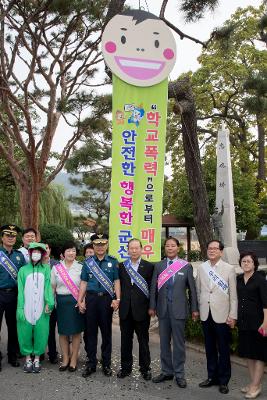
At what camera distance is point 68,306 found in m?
4.86

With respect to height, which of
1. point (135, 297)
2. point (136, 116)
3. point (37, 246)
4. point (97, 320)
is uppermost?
point (136, 116)

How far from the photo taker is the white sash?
429 centimetres

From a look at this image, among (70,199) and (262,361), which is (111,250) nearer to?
(262,361)

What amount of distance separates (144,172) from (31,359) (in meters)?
2.98

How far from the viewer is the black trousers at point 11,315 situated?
16.4 feet

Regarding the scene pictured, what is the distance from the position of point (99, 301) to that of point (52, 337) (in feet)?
3.40

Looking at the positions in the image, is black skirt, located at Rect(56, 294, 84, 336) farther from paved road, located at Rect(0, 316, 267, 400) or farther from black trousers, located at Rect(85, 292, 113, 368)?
paved road, located at Rect(0, 316, 267, 400)

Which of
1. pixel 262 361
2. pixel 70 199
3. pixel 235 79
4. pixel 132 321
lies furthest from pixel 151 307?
pixel 70 199

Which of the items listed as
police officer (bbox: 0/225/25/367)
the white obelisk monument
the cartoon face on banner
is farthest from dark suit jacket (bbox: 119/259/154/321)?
the white obelisk monument

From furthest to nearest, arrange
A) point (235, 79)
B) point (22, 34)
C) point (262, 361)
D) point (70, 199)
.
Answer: point (70, 199), point (235, 79), point (22, 34), point (262, 361)

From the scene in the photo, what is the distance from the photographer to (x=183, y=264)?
179 inches

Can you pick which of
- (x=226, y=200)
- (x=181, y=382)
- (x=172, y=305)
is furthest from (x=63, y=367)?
(x=226, y=200)

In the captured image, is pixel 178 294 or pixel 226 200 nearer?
pixel 178 294

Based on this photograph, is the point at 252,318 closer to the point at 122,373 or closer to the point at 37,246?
the point at 122,373
